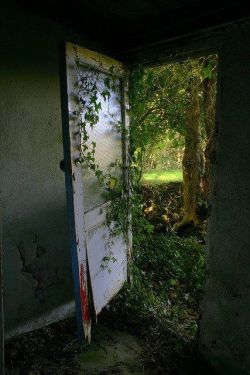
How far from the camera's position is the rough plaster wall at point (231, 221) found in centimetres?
214

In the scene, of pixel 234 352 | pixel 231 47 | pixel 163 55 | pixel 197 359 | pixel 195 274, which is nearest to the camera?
pixel 231 47

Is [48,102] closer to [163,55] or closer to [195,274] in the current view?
[163,55]

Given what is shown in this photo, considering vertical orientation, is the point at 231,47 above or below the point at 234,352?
above

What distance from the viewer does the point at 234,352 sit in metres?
2.35

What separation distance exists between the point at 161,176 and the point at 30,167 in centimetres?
656

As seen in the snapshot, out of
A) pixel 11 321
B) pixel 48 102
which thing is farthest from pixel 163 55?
pixel 11 321

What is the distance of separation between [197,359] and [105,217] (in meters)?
1.52

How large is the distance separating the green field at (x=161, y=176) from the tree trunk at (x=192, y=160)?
5.80ft

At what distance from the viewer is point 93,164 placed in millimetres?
2643

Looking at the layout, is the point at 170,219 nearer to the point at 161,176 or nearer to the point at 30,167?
the point at 161,176

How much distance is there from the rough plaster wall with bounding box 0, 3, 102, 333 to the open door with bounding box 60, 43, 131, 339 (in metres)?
0.40

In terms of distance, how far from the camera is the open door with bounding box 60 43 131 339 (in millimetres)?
2320

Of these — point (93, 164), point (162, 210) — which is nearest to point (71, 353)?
point (93, 164)

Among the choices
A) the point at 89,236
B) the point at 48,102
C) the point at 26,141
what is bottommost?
the point at 89,236
